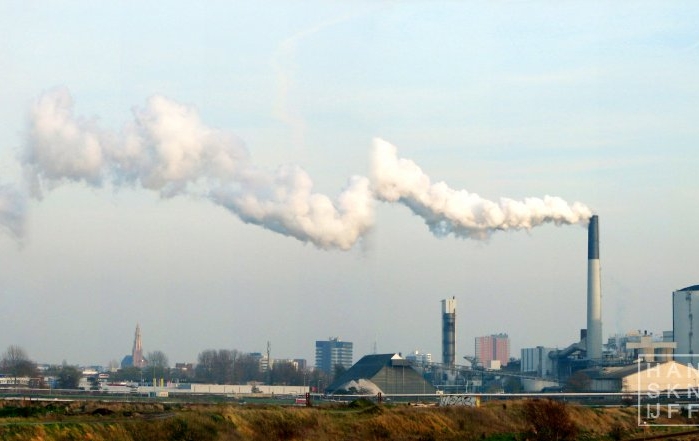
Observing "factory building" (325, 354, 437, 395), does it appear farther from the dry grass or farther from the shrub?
the shrub

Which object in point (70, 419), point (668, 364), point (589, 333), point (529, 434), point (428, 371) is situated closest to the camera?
point (70, 419)

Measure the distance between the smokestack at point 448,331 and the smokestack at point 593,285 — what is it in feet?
122

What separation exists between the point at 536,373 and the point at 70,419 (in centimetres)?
14537

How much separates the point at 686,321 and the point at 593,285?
25.2m

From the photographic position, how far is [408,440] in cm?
5091

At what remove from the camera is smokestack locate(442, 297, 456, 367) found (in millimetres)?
188012

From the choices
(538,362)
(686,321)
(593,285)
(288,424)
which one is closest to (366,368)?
(593,285)

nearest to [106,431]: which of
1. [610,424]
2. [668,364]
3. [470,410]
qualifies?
[470,410]

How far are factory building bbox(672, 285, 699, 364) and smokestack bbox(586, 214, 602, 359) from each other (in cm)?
1745

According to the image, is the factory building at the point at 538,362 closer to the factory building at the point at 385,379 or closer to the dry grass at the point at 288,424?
the factory building at the point at 385,379

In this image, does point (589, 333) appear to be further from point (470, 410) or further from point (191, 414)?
point (191, 414)

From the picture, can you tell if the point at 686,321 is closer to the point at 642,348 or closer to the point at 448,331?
the point at 642,348

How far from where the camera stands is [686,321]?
6496 inches

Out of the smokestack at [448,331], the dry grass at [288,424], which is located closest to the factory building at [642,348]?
the smokestack at [448,331]
